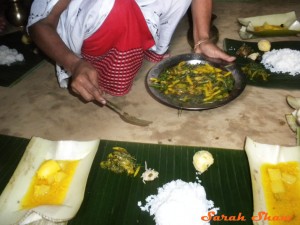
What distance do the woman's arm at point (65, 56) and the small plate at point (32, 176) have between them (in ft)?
1.24

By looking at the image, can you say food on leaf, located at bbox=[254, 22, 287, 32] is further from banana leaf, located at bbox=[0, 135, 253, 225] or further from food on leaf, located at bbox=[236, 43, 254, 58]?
banana leaf, located at bbox=[0, 135, 253, 225]

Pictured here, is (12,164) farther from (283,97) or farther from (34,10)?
(283,97)

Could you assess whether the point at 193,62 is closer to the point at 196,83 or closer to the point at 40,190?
the point at 196,83

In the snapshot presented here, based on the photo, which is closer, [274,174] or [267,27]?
[274,174]

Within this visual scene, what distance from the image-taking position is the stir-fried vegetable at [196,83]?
2486mm

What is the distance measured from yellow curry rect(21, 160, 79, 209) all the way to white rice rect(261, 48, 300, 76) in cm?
209

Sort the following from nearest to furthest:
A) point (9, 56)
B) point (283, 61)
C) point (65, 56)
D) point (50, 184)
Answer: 1. point (50, 184)
2. point (65, 56)
3. point (283, 61)
4. point (9, 56)

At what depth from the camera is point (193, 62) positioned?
9.53ft

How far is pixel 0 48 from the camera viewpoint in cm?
372

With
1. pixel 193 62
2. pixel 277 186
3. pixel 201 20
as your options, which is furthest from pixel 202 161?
pixel 201 20

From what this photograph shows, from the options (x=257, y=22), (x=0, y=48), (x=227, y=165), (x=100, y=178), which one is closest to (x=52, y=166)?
(x=100, y=178)

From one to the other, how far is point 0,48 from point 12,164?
2.21 meters

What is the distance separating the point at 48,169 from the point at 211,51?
1867 mm

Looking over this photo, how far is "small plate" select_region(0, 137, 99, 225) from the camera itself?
5.27ft
